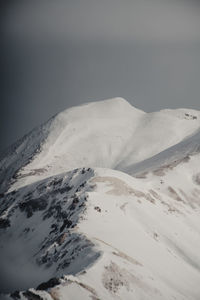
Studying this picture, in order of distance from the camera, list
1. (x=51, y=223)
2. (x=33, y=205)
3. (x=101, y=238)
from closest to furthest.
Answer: (x=101, y=238)
(x=51, y=223)
(x=33, y=205)

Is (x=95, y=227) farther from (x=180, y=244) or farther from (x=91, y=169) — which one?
(x=91, y=169)

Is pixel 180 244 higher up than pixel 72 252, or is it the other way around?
pixel 72 252

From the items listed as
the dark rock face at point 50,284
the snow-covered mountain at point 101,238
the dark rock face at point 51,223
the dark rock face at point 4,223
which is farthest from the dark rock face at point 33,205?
the dark rock face at point 50,284

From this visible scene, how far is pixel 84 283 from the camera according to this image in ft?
253

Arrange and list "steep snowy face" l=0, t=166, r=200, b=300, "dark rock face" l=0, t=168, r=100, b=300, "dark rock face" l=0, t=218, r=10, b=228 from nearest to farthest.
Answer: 1. "steep snowy face" l=0, t=166, r=200, b=300
2. "dark rock face" l=0, t=168, r=100, b=300
3. "dark rock face" l=0, t=218, r=10, b=228

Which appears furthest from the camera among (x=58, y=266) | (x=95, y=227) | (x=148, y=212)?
(x=148, y=212)

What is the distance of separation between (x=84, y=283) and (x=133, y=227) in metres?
40.3

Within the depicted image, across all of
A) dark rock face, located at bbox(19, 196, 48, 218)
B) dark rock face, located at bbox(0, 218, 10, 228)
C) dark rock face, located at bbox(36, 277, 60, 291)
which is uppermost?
dark rock face, located at bbox(36, 277, 60, 291)

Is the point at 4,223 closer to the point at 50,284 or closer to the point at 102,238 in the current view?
the point at 102,238

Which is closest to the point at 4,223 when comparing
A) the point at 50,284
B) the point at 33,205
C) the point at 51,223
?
the point at 33,205

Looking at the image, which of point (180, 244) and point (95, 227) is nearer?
point (95, 227)

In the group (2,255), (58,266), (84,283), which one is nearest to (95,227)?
(58,266)

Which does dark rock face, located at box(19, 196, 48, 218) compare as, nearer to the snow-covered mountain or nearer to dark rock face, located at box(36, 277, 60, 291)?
the snow-covered mountain

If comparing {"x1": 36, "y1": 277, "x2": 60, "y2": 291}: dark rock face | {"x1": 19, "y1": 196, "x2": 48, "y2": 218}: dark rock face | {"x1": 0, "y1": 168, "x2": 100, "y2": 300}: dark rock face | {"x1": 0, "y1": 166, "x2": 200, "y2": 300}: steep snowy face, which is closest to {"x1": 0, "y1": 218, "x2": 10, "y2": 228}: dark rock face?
{"x1": 0, "y1": 168, "x2": 100, "y2": 300}: dark rock face
